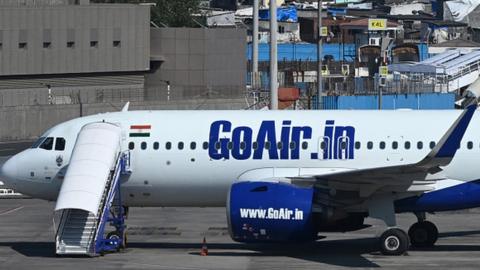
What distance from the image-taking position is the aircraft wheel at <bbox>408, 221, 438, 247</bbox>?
35.6 meters

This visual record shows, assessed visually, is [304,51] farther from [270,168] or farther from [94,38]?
[270,168]

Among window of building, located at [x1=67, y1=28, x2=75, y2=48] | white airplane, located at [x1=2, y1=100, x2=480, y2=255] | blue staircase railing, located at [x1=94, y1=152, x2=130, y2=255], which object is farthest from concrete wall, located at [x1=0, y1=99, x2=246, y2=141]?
blue staircase railing, located at [x1=94, y1=152, x2=130, y2=255]

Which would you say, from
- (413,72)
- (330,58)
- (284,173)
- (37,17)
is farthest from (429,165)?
(330,58)

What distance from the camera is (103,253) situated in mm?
34062

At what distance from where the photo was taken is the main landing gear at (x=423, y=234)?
117 ft

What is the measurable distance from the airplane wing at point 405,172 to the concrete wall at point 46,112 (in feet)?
133

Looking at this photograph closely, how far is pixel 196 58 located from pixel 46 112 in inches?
606

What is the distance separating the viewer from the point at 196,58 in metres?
86.7

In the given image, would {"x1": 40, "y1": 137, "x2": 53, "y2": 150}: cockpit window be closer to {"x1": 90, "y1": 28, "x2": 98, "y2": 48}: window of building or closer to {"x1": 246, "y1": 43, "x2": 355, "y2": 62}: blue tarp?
{"x1": 90, "y1": 28, "x2": 98, "y2": 48}: window of building

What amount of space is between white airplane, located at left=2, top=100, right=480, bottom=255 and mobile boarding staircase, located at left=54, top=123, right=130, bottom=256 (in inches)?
1.6

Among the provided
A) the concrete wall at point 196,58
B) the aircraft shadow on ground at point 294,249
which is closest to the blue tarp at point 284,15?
the concrete wall at point 196,58

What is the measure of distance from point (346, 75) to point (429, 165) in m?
78.4

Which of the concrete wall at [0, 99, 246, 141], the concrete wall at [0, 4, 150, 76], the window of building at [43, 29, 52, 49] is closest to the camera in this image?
the concrete wall at [0, 99, 246, 141]

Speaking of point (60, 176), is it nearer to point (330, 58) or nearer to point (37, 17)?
point (37, 17)
